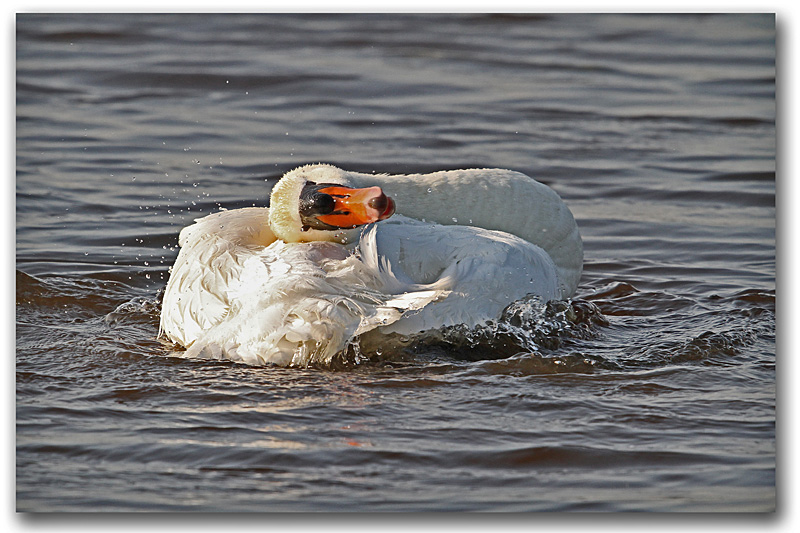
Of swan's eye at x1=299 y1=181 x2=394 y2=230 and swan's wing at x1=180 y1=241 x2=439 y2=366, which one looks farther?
swan's eye at x1=299 y1=181 x2=394 y2=230

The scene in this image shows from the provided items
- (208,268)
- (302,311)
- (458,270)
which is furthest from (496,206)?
(302,311)

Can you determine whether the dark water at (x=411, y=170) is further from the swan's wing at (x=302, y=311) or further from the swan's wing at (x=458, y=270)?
the swan's wing at (x=458, y=270)

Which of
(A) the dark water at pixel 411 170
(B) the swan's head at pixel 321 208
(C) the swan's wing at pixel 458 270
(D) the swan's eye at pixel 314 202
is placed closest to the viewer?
(A) the dark water at pixel 411 170

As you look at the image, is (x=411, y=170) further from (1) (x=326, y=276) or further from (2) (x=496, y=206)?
(1) (x=326, y=276)

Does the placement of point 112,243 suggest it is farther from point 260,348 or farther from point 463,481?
point 463,481

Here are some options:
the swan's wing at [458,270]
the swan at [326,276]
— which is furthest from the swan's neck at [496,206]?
the swan's wing at [458,270]

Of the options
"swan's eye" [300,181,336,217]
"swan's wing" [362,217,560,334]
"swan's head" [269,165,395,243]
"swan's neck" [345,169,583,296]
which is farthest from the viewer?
"swan's neck" [345,169,583,296]

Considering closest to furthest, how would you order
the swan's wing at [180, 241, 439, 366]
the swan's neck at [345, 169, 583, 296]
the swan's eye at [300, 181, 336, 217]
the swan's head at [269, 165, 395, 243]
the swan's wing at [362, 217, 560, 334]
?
the swan's wing at [180, 241, 439, 366] → the swan's wing at [362, 217, 560, 334] → the swan's head at [269, 165, 395, 243] → the swan's eye at [300, 181, 336, 217] → the swan's neck at [345, 169, 583, 296]

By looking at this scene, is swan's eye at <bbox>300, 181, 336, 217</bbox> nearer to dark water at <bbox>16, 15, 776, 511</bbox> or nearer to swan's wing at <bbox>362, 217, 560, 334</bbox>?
swan's wing at <bbox>362, 217, 560, 334</bbox>

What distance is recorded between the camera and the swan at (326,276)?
462 cm

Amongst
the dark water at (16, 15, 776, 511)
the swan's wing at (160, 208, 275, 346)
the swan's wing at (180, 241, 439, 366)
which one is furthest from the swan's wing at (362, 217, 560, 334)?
the swan's wing at (160, 208, 275, 346)

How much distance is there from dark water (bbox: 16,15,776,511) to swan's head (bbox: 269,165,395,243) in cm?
71

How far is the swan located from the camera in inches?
182

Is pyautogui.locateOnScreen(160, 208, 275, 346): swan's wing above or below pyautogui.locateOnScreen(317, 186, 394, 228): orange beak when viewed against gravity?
below
